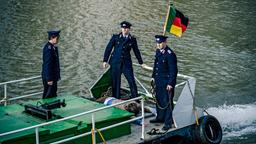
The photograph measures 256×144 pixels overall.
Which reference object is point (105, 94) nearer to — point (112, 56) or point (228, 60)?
point (112, 56)

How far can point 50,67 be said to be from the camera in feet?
40.6

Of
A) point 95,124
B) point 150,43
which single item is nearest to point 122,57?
point 95,124

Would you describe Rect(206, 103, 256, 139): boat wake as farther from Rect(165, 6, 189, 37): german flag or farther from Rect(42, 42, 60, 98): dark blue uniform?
Rect(42, 42, 60, 98): dark blue uniform

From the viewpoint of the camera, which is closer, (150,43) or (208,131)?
(208,131)

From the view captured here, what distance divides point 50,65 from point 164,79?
2.57 metres

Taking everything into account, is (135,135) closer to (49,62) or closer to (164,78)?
(164,78)

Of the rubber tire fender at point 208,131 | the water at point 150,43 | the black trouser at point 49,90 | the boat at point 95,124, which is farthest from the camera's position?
the water at point 150,43

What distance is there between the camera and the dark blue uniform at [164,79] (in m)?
11.7

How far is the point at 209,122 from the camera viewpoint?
475 inches

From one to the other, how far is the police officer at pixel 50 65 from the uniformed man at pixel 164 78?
2.28m

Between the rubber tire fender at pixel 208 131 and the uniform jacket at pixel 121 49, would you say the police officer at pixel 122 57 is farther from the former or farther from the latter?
the rubber tire fender at pixel 208 131

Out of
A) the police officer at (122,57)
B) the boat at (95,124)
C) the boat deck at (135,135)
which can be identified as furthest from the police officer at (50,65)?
the boat deck at (135,135)

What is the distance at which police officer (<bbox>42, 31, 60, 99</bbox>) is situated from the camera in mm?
12328

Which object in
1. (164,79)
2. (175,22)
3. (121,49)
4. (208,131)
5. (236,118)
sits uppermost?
→ (175,22)
